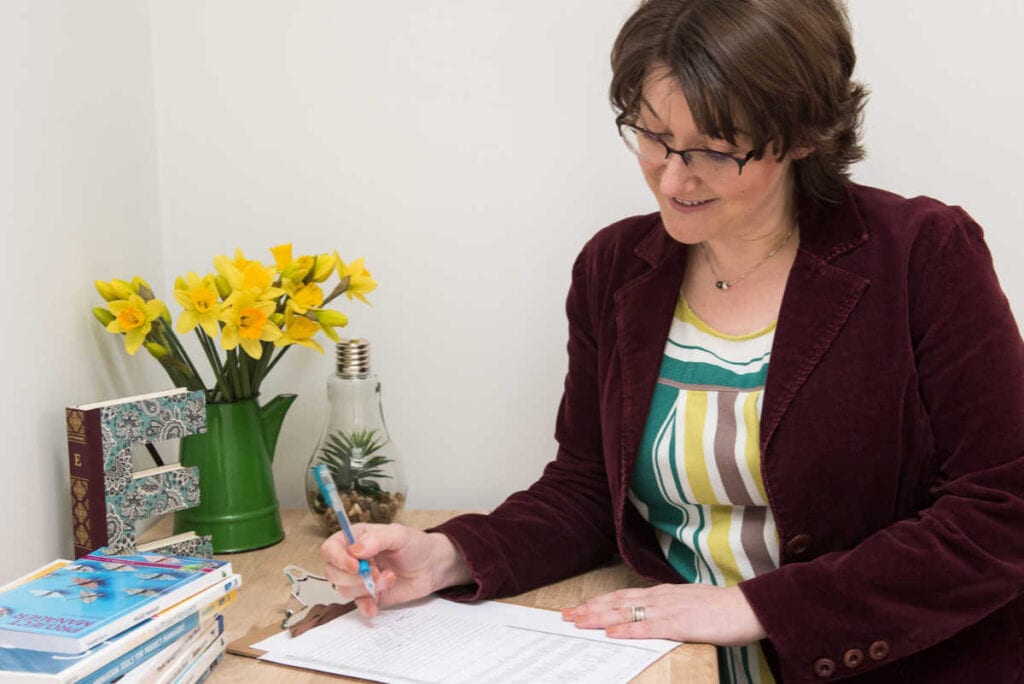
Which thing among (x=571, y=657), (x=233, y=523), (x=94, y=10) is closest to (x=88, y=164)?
(x=94, y=10)

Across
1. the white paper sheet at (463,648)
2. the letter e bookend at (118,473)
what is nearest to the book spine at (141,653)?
the white paper sheet at (463,648)

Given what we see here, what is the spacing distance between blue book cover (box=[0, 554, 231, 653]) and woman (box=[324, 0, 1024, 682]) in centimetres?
17

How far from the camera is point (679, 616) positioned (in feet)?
4.13

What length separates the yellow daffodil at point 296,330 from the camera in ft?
5.13

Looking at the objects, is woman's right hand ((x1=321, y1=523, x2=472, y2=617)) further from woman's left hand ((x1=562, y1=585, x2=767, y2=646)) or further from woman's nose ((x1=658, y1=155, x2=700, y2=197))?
woman's nose ((x1=658, y1=155, x2=700, y2=197))

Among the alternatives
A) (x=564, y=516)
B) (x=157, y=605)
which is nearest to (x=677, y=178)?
(x=564, y=516)

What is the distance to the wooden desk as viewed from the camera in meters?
1.17

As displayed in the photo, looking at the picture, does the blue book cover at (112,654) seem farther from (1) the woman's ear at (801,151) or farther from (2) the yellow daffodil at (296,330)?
(1) the woman's ear at (801,151)

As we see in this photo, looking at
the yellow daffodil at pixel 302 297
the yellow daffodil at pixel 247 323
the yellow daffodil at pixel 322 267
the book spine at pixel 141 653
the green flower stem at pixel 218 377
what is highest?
the yellow daffodil at pixel 322 267

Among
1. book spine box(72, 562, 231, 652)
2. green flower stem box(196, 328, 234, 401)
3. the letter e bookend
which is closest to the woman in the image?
book spine box(72, 562, 231, 652)

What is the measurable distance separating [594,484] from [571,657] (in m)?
0.39

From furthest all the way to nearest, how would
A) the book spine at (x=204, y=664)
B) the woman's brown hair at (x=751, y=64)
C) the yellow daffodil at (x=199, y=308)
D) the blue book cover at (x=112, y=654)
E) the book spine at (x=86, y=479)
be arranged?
1. the yellow daffodil at (x=199, y=308)
2. the book spine at (x=86, y=479)
3. the woman's brown hair at (x=751, y=64)
4. the book spine at (x=204, y=664)
5. the blue book cover at (x=112, y=654)

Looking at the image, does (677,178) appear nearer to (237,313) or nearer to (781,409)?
(781,409)

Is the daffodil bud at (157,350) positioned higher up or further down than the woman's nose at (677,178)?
further down
